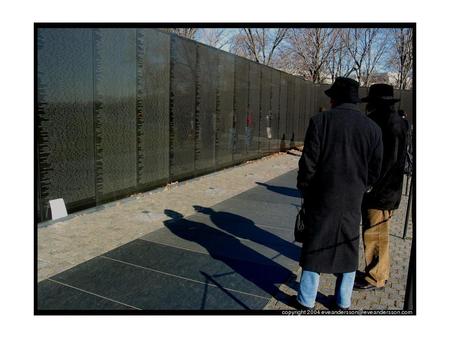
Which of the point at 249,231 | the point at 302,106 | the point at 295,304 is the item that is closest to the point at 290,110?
the point at 302,106

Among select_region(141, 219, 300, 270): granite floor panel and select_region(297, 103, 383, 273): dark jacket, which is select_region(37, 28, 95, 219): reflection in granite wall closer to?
select_region(141, 219, 300, 270): granite floor panel

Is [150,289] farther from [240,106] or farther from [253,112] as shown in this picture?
[253,112]

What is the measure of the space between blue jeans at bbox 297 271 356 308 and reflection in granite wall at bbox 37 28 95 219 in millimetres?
3847

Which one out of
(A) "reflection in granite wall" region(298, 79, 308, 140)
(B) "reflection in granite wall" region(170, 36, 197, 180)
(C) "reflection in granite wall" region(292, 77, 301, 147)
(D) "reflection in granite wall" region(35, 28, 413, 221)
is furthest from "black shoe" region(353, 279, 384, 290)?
(A) "reflection in granite wall" region(298, 79, 308, 140)

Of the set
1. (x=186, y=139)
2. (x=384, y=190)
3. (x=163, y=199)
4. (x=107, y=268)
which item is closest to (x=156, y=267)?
(x=107, y=268)

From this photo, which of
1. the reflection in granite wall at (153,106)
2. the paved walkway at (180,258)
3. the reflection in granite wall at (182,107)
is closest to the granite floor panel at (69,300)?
the paved walkway at (180,258)

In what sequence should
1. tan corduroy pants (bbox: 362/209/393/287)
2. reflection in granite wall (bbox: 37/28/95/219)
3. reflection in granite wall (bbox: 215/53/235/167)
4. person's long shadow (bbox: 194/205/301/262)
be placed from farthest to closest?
reflection in granite wall (bbox: 215/53/235/167)
reflection in granite wall (bbox: 37/28/95/219)
person's long shadow (bbox: 194/205/301/262)
tan corduroy pants (bbox: 362/209/393/287)

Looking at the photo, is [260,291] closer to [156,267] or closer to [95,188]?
[156,267]

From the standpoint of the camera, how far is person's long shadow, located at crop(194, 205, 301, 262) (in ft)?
16.8

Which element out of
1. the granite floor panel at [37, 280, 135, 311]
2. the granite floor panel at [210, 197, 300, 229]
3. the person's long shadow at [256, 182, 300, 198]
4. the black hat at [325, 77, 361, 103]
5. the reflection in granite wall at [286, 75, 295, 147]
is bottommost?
the granite floor panel at [37, 280, 135, 311]

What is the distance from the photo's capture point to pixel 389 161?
12.4 feet

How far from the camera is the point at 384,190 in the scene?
3893 millimetres

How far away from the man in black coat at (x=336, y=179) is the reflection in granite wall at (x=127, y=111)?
3798mm

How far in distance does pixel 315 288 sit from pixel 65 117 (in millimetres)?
4341
